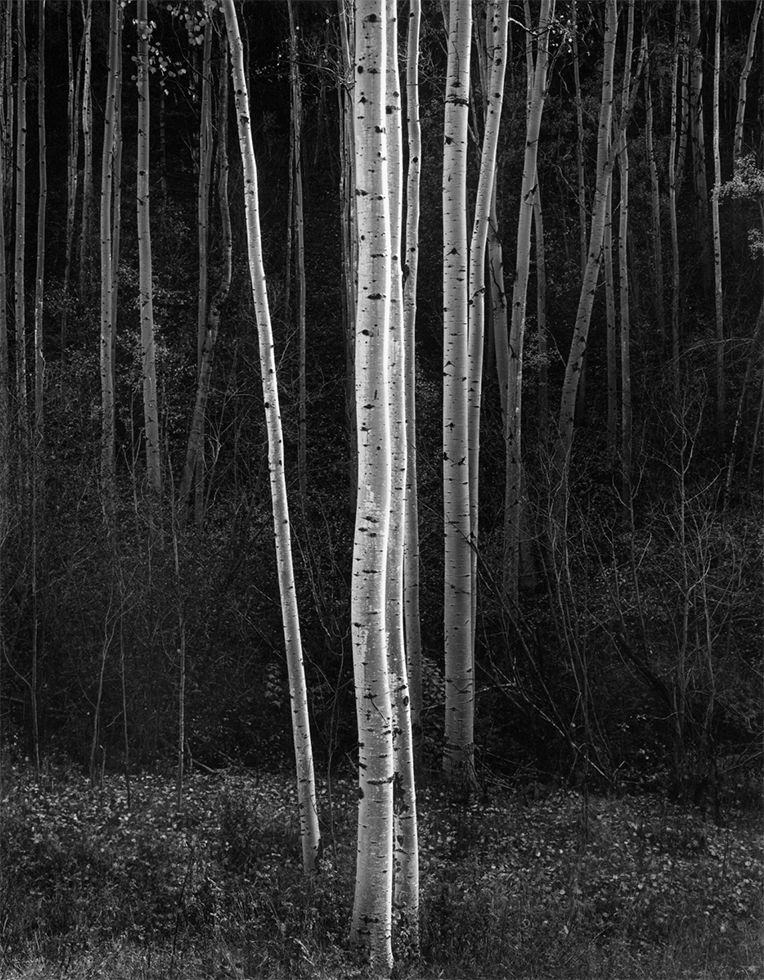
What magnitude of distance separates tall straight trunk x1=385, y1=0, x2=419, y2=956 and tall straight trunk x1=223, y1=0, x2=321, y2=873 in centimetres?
79

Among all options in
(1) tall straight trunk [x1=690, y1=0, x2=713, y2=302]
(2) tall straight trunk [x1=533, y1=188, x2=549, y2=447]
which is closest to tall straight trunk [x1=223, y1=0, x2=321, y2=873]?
(2) tall straight trunk [x1=533, y1=188, x2=549, y2=447]

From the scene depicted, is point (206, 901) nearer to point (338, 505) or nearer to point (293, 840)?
point (293, 840)

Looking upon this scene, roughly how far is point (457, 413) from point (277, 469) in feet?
5.81

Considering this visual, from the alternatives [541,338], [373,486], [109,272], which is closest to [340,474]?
[541,338]

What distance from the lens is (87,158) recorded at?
14867 mm

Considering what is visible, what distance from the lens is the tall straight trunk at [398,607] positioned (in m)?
4.64

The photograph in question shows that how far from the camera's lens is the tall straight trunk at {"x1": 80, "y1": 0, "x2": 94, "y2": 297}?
46.0 ft

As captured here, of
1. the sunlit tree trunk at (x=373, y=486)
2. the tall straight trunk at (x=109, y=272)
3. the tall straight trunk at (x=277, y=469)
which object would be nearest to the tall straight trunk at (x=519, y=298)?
the tall straight trunk at (x=277, y=469)

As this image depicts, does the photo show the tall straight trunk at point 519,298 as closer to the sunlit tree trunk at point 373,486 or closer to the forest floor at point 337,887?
the forest floor at point 337,887

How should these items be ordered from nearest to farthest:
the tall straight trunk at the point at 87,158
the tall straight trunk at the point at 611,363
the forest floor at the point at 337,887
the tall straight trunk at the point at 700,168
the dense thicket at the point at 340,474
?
the forest floor at the point at 337,887 → the dense thicket at the point at 340,474 → the tall straight trunk at the point at 611,363 → the tall straight trunk at the point at 87,158 → the tall straight trunk at the point at 700,168

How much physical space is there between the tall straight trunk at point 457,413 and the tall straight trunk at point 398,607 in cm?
125

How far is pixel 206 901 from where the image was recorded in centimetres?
520

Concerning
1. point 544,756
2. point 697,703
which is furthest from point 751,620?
point 544,756

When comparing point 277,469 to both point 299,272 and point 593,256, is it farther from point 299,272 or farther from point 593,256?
point 299,272
